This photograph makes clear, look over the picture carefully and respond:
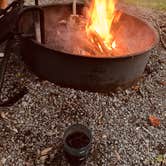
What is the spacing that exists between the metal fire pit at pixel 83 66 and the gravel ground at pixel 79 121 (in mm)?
141

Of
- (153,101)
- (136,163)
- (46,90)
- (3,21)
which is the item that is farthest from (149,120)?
(3,21)

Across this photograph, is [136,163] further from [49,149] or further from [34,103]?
[34,103]

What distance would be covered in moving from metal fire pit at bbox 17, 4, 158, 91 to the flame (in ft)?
2.31

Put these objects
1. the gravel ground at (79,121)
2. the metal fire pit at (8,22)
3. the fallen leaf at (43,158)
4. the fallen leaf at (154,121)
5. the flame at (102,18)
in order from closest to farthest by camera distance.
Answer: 1. the fallen leaf at (43,158)
2. the gravel ground at (79,121)
3. the metal fire pit at (8,22)
4. the fallen leaf at (154,121)
5. the flame at (102,18)

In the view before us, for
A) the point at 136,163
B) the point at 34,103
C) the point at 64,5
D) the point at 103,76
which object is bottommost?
the point at 136,163

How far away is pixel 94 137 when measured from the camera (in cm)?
403

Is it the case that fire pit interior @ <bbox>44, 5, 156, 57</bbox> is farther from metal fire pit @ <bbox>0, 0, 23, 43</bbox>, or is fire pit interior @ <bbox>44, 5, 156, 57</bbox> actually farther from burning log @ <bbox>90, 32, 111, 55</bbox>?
metal fire pit @ <bbox>0, 0, 23, 43</bbox>

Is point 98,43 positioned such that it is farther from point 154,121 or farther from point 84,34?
point 154,121

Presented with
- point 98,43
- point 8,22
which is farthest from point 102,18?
point 8,22

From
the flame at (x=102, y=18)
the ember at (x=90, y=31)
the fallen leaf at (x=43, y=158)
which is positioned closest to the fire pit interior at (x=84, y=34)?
the ember at (x=90, y=31)

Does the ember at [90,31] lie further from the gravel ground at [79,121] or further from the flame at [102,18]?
the gravel ground at [79,121]

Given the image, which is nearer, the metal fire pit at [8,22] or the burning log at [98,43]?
the metal fire pit at [8,22]

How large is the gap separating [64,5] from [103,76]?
1.70 meters

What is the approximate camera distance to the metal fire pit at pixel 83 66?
13.6ft
